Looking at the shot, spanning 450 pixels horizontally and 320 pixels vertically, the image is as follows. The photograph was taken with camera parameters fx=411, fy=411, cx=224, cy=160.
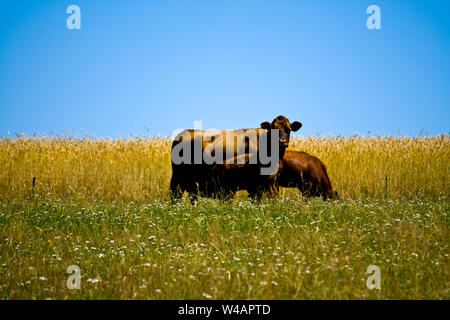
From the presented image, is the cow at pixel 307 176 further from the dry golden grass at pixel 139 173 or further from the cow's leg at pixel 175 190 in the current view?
the cow's leg at pixel 175 190

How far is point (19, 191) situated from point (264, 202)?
345 inches

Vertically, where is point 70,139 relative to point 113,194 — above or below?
above

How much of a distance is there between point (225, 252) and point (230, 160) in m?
5.24

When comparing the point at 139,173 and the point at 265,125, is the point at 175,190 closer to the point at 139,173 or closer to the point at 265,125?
the point at 265,125

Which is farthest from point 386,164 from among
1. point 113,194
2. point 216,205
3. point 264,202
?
point 113,194

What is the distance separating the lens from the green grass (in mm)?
4785

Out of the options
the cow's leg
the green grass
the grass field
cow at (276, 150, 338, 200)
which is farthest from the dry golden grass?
the green grass

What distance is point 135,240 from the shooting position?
268 inches

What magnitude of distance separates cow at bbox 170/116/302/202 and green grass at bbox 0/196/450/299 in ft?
4.26
